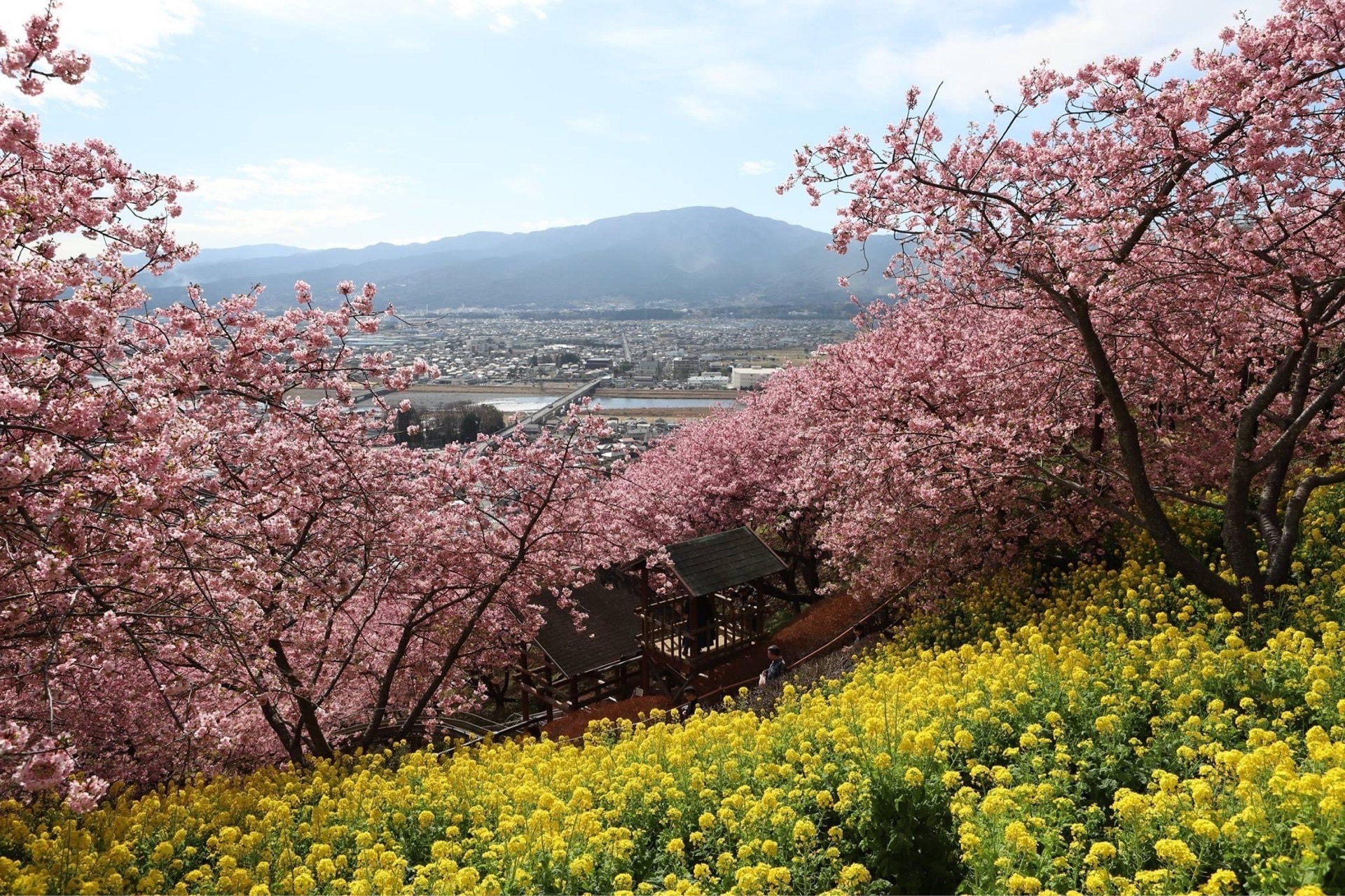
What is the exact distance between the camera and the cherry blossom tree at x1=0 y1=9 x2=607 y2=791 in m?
5.24

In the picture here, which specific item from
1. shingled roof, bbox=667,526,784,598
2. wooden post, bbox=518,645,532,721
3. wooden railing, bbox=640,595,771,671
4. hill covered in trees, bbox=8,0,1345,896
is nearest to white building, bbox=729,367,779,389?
shingled roof, bbox=667,526,784,598

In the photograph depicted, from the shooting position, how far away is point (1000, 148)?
10.5m

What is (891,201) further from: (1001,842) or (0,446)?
(0,446)

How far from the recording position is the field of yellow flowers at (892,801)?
13.7ft

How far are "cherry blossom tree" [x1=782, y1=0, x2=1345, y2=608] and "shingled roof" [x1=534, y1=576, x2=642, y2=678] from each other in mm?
9751

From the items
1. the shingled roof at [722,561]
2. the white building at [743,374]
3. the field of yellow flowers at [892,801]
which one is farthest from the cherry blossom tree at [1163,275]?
the white building at [743,374]

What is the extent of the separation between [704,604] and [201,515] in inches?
510

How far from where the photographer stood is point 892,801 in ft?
17.2

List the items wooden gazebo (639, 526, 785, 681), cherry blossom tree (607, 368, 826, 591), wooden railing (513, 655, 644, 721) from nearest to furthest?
wooden gazebo (639, 526, 785, 681), wooden railing (513, 655, 644, 721), cherry blossom tree (607, 368, 826, 591)

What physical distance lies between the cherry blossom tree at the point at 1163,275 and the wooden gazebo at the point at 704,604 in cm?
615

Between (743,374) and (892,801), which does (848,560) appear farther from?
(743,374)

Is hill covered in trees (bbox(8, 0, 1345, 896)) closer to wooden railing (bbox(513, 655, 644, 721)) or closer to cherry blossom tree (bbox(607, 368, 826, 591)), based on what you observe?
wooden railing (bbox(513, 655, 644, 721))

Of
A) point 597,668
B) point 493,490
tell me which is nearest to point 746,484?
point 597,668

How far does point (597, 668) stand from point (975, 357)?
11.4 metres
